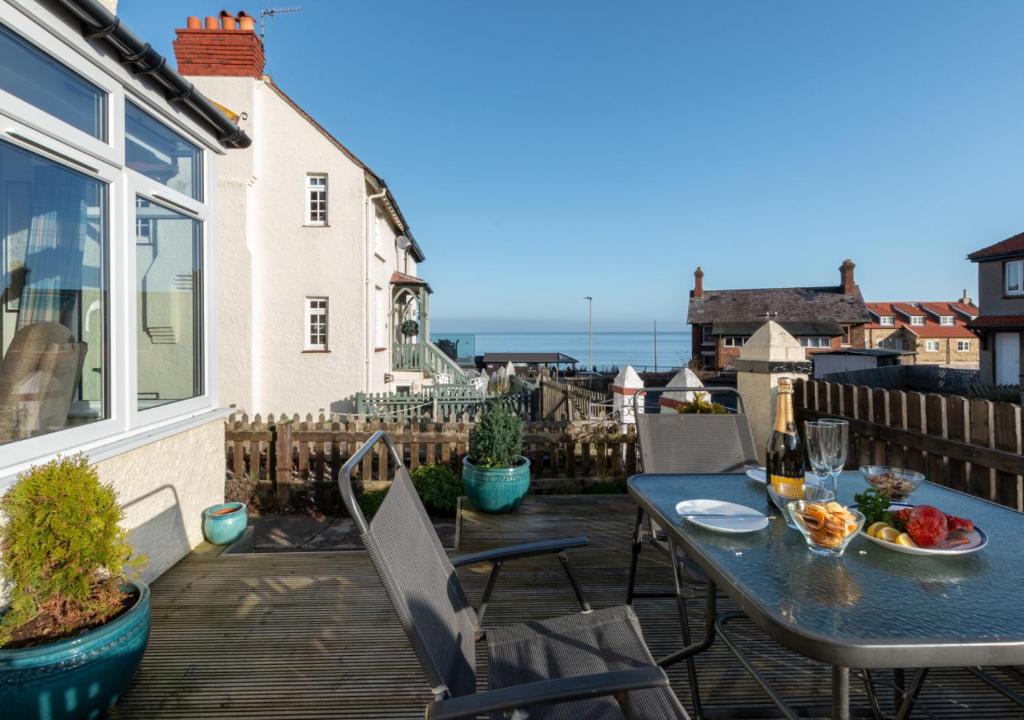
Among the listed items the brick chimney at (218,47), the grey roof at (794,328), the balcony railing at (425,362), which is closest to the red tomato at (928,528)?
the balcony railing at (425,362)

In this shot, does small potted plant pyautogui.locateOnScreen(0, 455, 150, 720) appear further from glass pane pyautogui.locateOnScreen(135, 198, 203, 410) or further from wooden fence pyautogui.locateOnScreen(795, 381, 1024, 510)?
wooden fence pyautogui.locateOnScreen(795, 381, 1024, 510)

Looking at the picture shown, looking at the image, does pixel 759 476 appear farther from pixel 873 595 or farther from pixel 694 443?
pixel 873 595

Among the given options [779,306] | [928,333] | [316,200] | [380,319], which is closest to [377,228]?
[316,200]

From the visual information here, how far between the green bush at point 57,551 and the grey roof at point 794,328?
3599cm

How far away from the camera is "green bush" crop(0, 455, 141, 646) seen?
1.99 meters

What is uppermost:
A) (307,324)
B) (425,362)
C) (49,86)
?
(49,86)

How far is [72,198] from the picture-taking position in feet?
9.45

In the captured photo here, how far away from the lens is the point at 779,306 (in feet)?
126

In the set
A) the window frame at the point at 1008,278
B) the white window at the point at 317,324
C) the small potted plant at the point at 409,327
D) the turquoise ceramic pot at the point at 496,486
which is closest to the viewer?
the turquoise ceramic pot at the point at 496,486

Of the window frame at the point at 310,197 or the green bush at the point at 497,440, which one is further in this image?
the window frame at the point at 310,197

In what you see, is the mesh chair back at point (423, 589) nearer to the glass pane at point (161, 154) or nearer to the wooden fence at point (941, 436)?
the glass pane at point (161, 154)

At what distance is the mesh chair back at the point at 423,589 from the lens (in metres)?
1.33

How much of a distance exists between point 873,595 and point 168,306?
4311mm

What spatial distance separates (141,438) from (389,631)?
189 centimetres
